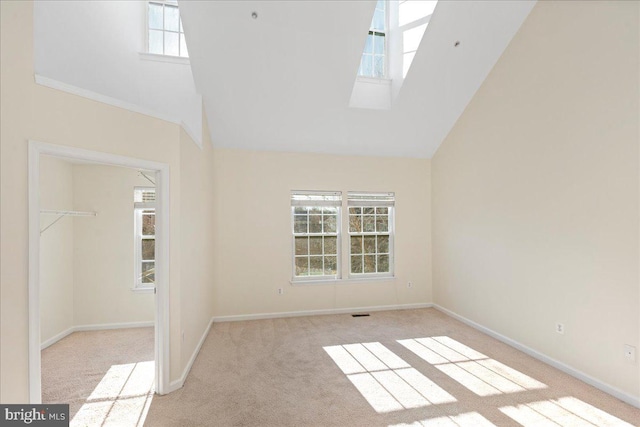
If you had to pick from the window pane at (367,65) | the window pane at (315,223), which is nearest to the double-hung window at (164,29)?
the window pane at (367,65)

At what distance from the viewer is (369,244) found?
17.6 feet

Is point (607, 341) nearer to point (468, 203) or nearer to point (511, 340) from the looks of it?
point (511, 340)

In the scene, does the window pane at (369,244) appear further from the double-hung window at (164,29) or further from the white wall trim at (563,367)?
the double-hung window at (164,29)

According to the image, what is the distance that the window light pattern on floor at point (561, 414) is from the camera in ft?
7.66

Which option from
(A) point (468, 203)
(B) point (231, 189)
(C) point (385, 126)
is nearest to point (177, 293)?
(B) point (231, 189)

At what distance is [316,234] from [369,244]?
3.05ft

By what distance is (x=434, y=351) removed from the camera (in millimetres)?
3648

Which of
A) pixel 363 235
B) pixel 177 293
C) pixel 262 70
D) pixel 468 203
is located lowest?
pixel 177 293

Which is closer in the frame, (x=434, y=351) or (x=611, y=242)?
(x=611, y=242)

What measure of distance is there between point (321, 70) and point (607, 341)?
3.95m

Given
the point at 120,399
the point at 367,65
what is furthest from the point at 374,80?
the point at 120,399

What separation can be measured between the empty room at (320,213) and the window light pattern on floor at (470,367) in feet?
0.11

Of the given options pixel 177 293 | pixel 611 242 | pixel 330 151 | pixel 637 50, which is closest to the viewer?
pixel 637 50

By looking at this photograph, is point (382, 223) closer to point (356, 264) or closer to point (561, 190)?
point (356, 264)
